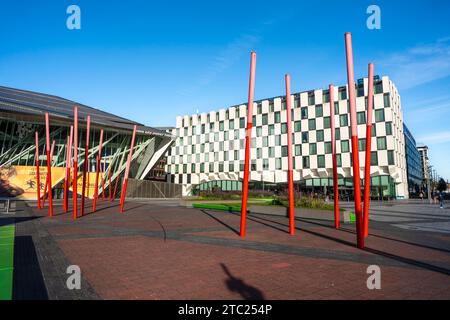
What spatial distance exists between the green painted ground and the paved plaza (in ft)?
0.47

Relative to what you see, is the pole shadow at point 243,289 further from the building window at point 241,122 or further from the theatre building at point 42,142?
the building window at point 241,122

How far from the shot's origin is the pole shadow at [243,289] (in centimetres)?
496

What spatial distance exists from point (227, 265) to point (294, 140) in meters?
53.8

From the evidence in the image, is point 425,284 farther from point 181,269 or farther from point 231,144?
point 231,144

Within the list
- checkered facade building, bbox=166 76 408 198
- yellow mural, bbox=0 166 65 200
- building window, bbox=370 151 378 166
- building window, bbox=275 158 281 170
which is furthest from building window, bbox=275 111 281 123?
yellow mural, bbox=0 166 65 200

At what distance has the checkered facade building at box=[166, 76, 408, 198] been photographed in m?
48.2

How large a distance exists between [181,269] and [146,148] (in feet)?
152

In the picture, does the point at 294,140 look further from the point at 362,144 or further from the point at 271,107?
the point at 362,144

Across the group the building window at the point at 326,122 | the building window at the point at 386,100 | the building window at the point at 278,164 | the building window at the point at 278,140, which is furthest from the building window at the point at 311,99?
the building window at the point at 278,164

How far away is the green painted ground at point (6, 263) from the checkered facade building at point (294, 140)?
47.4 metres

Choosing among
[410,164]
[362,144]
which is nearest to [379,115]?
[362,144]

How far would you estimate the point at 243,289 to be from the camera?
5.32 m

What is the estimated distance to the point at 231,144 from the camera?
66.6m
